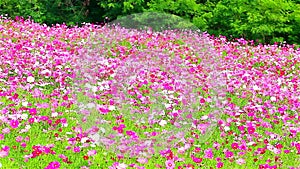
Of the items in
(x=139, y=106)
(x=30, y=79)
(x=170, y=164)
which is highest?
(x=170, y=164)

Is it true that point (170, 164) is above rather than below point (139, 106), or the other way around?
above

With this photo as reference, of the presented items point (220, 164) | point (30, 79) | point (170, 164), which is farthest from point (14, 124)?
point (220, 164)

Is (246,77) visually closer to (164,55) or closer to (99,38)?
(164,55)

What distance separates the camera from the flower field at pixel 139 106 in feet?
16.0

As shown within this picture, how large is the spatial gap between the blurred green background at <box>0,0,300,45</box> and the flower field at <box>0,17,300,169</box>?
387cm

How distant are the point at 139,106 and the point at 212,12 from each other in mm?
10135

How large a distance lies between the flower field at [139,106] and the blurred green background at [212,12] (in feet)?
12.7

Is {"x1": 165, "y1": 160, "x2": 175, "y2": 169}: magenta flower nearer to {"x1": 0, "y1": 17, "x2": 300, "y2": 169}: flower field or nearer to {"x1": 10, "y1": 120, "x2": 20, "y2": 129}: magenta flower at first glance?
{"x1": 0, "y1": 17, "x2": 300, "y2": 169}: flower field

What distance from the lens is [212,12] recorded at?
16.0 m

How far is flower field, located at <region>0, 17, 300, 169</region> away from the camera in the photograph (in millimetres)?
4879

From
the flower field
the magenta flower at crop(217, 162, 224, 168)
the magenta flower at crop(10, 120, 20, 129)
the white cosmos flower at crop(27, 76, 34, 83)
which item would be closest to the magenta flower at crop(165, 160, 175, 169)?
the flower field

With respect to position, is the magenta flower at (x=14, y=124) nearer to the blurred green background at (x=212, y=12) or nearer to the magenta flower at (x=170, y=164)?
the magenta flower at (x=170, y=164)

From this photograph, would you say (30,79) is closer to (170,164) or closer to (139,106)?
(139,106)

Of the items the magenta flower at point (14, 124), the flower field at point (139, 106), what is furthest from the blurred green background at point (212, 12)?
the magenta flower at point (14, 124)
